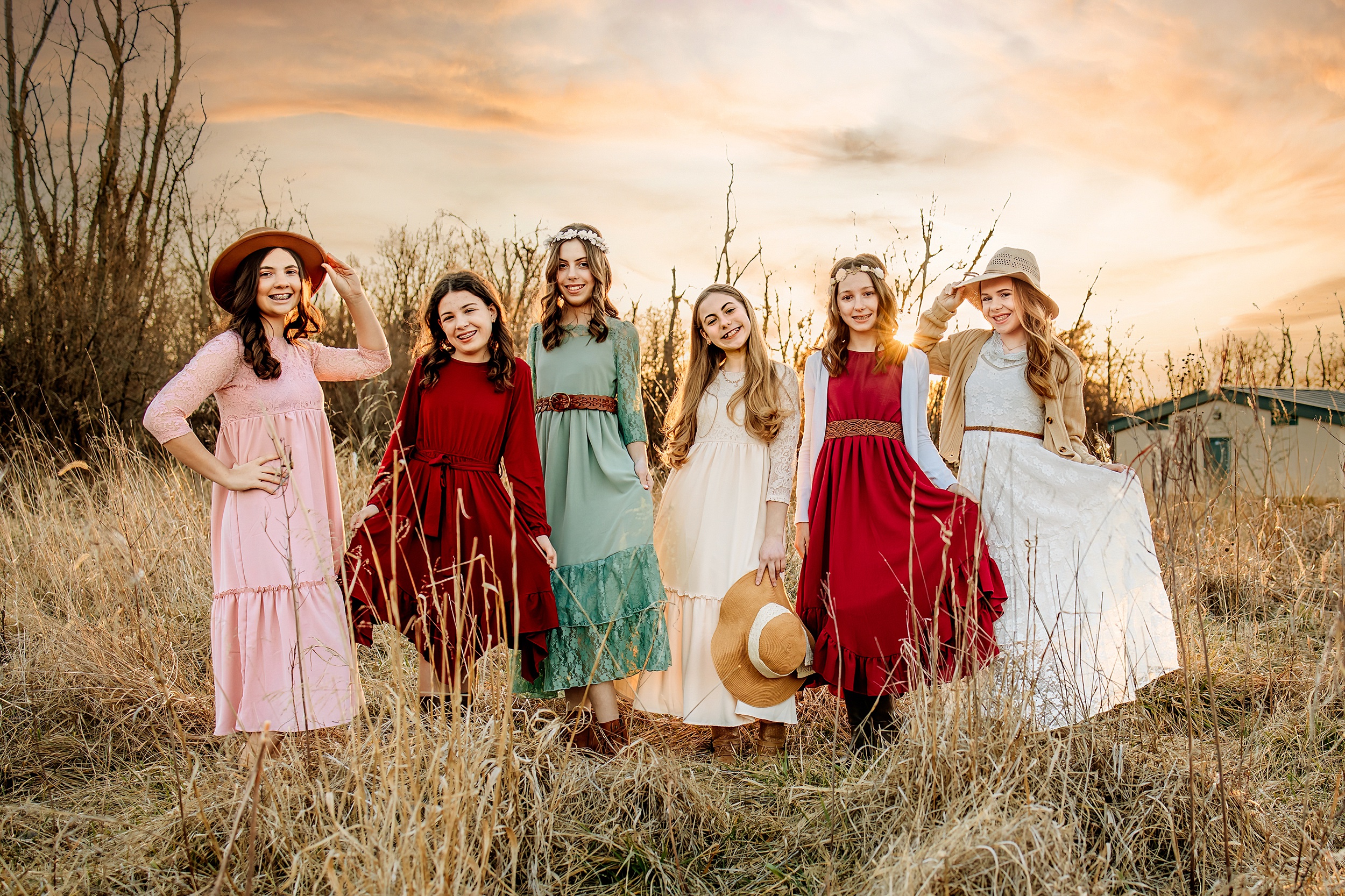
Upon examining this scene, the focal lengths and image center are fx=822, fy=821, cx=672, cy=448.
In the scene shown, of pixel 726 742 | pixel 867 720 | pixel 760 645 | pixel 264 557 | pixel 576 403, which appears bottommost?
pixel 726 742

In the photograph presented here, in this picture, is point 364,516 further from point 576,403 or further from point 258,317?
point 576,403

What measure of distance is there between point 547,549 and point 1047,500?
5.96ft

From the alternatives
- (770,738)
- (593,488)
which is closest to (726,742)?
(770,738)

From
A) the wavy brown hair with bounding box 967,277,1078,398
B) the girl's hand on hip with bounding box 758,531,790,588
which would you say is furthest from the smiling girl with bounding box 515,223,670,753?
the wavy brown hair with bounding box 967,277,1078,398

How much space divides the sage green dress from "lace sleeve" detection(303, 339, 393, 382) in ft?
1.94

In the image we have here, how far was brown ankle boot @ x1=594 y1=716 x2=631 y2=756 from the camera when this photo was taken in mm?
2873

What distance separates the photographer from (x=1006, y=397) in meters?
3.09

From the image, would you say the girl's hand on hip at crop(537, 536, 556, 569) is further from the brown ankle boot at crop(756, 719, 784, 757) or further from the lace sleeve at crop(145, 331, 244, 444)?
the lace sleeve at crop(145, 331, 244, 444)

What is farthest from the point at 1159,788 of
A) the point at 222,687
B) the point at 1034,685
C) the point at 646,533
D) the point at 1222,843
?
the point at 222,687

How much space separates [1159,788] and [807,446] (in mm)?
1551

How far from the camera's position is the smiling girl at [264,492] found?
246 centimetres

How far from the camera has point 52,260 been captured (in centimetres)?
746
